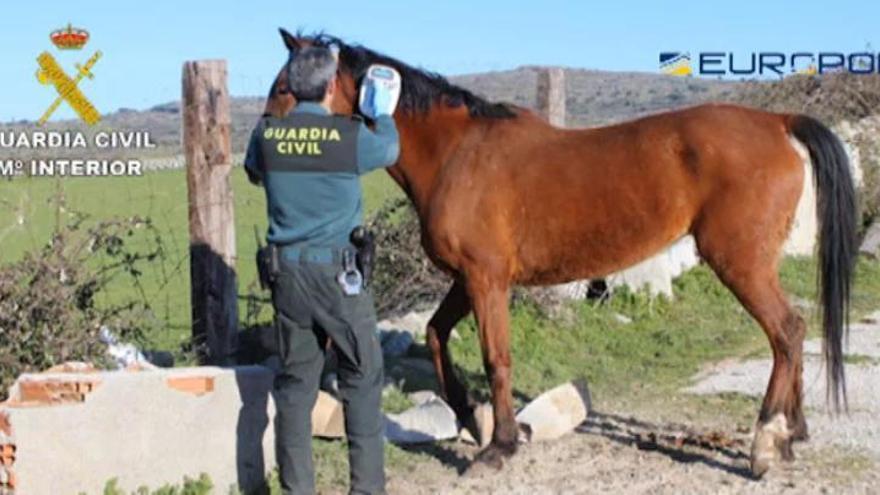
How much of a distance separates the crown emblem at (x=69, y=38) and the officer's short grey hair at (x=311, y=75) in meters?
8.18

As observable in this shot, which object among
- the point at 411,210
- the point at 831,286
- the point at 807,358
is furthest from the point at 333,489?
the point at 807,358

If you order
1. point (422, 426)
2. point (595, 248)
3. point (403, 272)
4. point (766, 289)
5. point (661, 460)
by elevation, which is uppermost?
point (595, 248)

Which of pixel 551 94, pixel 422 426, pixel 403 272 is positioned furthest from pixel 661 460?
pixel 551 94

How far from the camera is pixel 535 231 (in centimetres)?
723

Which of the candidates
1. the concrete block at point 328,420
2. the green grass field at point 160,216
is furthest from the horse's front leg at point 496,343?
the green grass field at point 160,216

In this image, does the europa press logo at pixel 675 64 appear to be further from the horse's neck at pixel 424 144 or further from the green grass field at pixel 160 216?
the horse's neck at pixel 424 144

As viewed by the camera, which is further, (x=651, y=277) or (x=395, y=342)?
(x=651, y=277)

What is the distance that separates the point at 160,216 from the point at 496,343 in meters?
14.1

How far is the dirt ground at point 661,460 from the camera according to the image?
668cm

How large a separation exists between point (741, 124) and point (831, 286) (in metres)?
1.02

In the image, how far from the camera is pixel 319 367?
20.1ft

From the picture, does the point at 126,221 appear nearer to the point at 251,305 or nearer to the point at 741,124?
the point at 251,305

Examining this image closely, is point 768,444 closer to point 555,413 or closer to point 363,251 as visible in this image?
point 555,413

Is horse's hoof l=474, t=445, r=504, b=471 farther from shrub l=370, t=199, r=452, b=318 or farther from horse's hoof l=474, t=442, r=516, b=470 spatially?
shrub l=370, t=199, r=452, b=318
